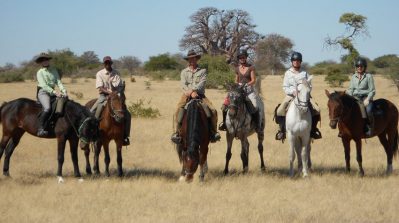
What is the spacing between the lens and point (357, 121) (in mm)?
11273

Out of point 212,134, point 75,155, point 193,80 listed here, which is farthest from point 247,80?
point 75,155

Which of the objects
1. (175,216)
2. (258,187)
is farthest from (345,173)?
(175,216)

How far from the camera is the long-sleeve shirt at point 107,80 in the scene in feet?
37.1

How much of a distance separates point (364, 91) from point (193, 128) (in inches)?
175

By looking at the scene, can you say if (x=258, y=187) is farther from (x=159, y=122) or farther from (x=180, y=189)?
(x=159, y=122)

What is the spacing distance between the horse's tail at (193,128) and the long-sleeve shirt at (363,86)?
4.06m

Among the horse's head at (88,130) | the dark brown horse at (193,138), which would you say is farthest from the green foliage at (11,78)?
the dark brown horse at (193,138)

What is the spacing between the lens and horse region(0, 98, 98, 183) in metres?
10.7

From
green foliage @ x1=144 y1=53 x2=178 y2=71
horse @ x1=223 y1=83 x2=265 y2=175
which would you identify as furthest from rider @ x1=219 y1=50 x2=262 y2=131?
green foliage @ x1=144 y1=53 x2=178 y2=71

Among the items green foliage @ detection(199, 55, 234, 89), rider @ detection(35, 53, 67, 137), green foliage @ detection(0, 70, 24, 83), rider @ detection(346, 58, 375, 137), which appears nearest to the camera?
rider @ detection(35, 53, 67, 137)

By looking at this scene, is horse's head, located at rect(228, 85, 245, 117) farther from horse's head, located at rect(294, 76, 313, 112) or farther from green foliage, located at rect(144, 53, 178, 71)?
green foliage, located at rect(144, 53, 178, 71)

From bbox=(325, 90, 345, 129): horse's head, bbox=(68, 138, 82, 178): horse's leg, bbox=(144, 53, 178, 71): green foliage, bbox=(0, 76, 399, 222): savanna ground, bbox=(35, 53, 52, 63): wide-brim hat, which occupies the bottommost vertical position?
bbox=(0, 76, 399, 222): savanna ground

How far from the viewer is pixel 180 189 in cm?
966

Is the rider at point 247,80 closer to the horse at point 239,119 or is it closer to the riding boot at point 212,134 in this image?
the horse at point 239,119
